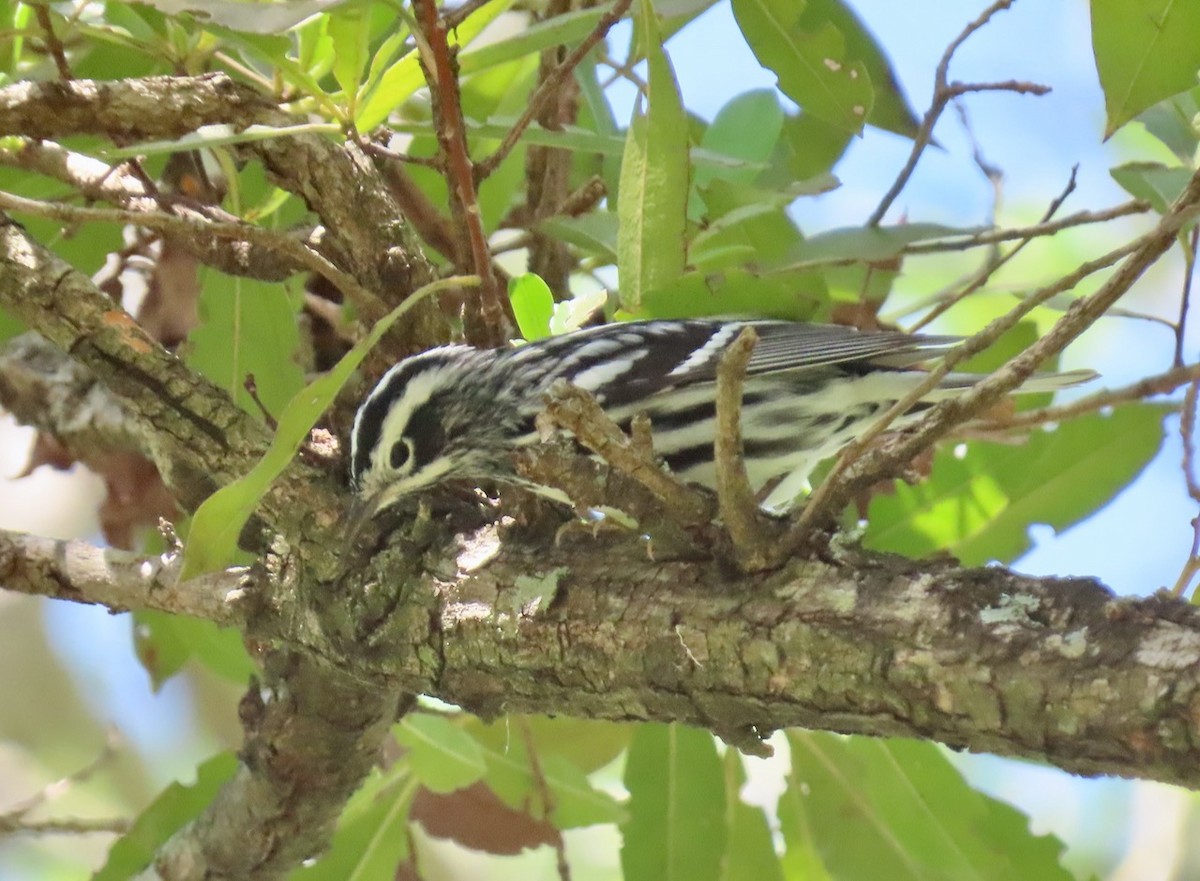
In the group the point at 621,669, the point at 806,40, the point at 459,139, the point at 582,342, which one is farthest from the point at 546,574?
the point at 806,40

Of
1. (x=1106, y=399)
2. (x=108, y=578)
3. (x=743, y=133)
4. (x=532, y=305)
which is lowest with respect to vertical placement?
(x=108, y=578)

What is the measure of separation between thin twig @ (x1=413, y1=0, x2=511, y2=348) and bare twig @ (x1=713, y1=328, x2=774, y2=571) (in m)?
0.48

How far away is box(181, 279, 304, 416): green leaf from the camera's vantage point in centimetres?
191

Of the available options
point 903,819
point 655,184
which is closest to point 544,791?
point 903,819

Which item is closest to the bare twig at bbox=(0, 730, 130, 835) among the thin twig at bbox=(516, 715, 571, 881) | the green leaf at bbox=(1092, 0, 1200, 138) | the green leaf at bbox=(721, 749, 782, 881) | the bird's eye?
the thin twig at bbox=(516, 715, 571, 881)

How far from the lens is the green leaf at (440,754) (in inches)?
73.4

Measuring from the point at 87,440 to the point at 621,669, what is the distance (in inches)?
61.3

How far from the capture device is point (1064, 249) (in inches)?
162

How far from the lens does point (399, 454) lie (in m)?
1.76

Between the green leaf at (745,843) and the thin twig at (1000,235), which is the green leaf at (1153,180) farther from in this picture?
the green leaf at (745,843)

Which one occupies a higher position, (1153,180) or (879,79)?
(879,79)

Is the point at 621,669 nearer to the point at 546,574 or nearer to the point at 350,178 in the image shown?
the point at 546,574

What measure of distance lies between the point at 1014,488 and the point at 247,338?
129cm

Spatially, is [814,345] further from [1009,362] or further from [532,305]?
[1009,362]
